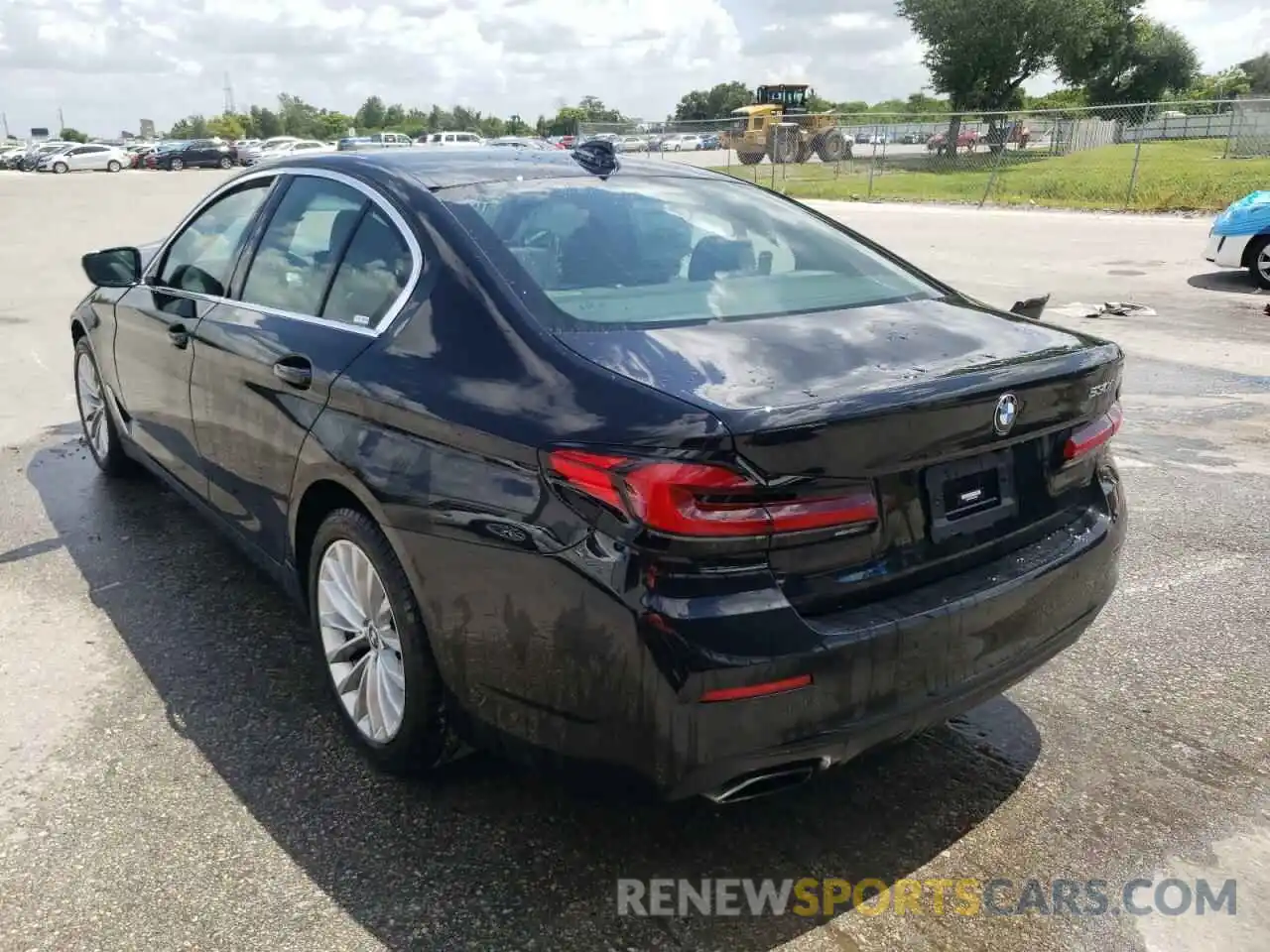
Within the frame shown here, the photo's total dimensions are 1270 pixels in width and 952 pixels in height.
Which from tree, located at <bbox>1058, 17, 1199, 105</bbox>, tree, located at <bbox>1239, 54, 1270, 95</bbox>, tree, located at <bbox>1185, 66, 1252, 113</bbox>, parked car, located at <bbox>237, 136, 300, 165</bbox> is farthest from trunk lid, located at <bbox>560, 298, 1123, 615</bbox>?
tree, located at <bbox>1239, 54, 1270, 95</bbox>

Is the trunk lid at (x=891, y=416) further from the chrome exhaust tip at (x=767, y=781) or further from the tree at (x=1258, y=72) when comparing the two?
the tree at (x=1258, y=72)

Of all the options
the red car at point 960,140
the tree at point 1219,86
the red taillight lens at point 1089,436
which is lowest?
the red taillight lens at point 1089,436

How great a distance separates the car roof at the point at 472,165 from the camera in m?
3.21

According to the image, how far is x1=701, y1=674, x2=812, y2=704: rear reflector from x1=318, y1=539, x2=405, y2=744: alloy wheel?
97 centimetres

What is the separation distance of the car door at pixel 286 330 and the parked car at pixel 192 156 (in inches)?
2110

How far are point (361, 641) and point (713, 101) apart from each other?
370 feet

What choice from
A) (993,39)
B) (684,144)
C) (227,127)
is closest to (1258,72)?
(993,39)

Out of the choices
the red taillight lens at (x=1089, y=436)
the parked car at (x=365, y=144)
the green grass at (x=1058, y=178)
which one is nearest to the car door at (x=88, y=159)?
the parked car at (x=365, y=144)

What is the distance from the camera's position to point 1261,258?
11.7 meters

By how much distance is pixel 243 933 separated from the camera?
2.40 metres

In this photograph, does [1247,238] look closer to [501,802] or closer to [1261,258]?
[1261,258]

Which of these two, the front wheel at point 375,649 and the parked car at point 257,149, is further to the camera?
the parked car at point 257,149

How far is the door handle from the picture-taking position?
9.95 ft

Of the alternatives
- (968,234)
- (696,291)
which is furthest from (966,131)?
(696,291)
